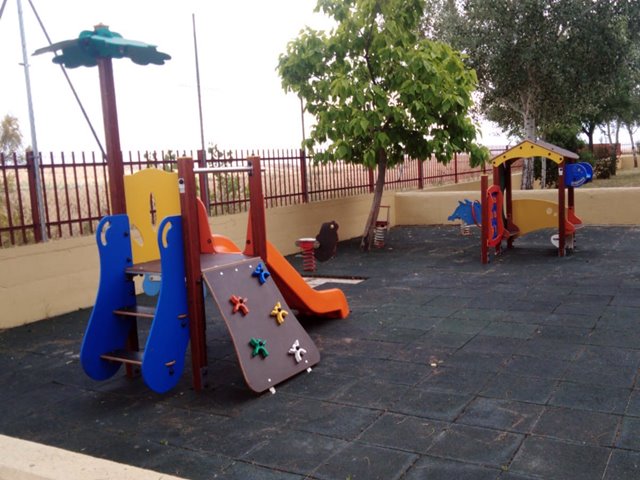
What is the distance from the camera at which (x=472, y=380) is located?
4160 millimetres

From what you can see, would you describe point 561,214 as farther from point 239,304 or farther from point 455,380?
point 239,304

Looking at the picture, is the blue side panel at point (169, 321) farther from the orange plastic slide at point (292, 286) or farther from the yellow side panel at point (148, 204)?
the orange plastic slide at point (292, 286)

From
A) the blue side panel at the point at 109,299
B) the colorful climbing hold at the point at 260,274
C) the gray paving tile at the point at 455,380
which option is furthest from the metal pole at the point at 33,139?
the gray paving tile at the point at 455,380

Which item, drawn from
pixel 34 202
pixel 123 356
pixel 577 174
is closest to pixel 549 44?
pixel 577 174

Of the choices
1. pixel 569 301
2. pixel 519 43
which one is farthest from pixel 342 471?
pixel 519 43

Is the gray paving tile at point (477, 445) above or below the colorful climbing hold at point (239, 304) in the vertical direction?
below

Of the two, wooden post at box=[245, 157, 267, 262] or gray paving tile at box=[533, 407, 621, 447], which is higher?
wooden post at box=[245, 157, 267, 262]

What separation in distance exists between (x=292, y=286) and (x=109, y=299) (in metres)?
1.65

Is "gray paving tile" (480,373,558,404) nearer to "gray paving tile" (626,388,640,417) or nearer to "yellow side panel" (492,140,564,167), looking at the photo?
"gray paving tile" (626,388,640,417)

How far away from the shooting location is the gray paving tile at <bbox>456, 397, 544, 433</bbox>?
134 inches

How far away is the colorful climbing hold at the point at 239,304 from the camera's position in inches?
166

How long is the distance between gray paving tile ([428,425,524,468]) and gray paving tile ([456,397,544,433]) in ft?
0.27

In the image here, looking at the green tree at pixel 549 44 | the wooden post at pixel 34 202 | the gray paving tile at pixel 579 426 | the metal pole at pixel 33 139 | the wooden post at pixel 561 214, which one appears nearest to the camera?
the gray paving tile at pixel 579 426

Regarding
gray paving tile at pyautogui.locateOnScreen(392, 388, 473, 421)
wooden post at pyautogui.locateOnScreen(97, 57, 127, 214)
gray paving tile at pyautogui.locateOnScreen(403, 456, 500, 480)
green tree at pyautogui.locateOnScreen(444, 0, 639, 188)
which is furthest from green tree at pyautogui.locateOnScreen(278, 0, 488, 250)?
green tree at pyautogui.locateOnScreen(444, 0, 639, 188)
